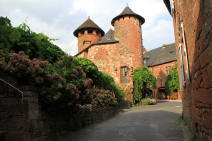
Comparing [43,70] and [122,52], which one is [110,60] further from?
[43,70]

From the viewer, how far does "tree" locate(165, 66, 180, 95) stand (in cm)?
2695

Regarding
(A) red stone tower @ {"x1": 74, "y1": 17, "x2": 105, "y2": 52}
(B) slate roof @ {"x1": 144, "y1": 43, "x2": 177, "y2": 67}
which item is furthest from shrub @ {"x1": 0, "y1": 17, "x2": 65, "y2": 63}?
(B) slate roof @ {"x1": 144, "y1": 43, "x2": 177, "y2": 67}

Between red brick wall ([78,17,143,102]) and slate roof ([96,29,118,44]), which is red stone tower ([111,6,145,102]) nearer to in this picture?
red brick wall ([78,17,143,102])

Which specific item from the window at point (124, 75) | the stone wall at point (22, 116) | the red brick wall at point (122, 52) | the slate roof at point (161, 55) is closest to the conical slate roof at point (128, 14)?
the red brick wall at point (122, 52)

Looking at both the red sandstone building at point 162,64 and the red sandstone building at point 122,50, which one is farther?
the red sandstone building at point 162,64

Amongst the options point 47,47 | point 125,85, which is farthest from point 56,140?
point 125,85

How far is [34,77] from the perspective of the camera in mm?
4730

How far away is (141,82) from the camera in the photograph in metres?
19.8

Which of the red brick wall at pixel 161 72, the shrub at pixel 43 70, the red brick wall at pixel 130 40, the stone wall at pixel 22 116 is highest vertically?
the red brick wall at pixel 130 40

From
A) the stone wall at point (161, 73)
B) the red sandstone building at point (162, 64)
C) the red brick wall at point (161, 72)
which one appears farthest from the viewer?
the red brick wall at point (161, 72)

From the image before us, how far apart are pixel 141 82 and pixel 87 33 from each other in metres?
13.1

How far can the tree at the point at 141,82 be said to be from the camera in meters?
19.8

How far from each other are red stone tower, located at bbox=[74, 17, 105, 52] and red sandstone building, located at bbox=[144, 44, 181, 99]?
12449 mm

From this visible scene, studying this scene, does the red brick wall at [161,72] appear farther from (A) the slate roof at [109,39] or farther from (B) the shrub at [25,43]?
(B) the shrub at [25,43]
